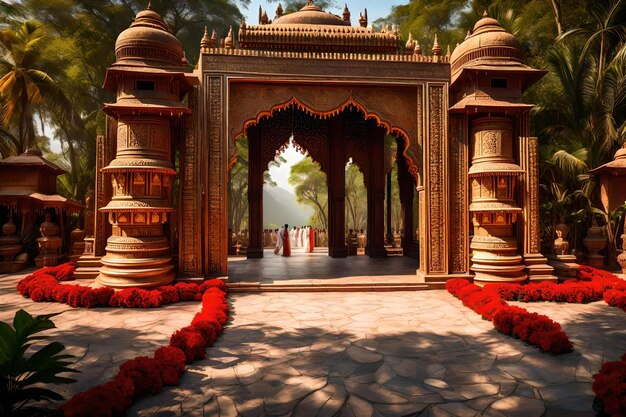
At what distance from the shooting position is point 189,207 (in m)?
8.61

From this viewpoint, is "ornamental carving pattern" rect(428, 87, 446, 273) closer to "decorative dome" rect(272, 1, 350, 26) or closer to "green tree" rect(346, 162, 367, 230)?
"decorative dome" rect(272, 1, 350, 26)

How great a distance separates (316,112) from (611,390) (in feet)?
25.0

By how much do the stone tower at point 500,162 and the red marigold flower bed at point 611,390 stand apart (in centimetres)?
514

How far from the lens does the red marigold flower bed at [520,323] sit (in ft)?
15.7

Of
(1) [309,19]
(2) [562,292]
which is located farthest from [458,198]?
(1) [309,19]

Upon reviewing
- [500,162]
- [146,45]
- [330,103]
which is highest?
[146,45]

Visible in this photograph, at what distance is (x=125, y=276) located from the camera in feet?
25.6

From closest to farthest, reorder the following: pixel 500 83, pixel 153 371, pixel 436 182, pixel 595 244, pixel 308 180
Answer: pixel 153 371
pixel 500 83
pixel 436 182
pixel 595 244
pixel 308 180

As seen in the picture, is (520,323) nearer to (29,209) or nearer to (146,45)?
(146,45)

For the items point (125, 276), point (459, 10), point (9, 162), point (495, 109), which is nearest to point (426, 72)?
point (495, 109)

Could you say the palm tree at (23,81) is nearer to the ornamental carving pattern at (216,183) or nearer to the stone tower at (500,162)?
the ornamental carving pattern at (216,183)

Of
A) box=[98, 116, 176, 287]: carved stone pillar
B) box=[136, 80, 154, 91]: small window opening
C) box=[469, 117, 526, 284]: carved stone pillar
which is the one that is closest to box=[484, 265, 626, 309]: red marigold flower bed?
box=[469, 117, 526, 284]: carved stone pillar

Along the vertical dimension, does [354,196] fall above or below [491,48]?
below

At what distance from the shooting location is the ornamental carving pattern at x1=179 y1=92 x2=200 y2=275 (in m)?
8.59
